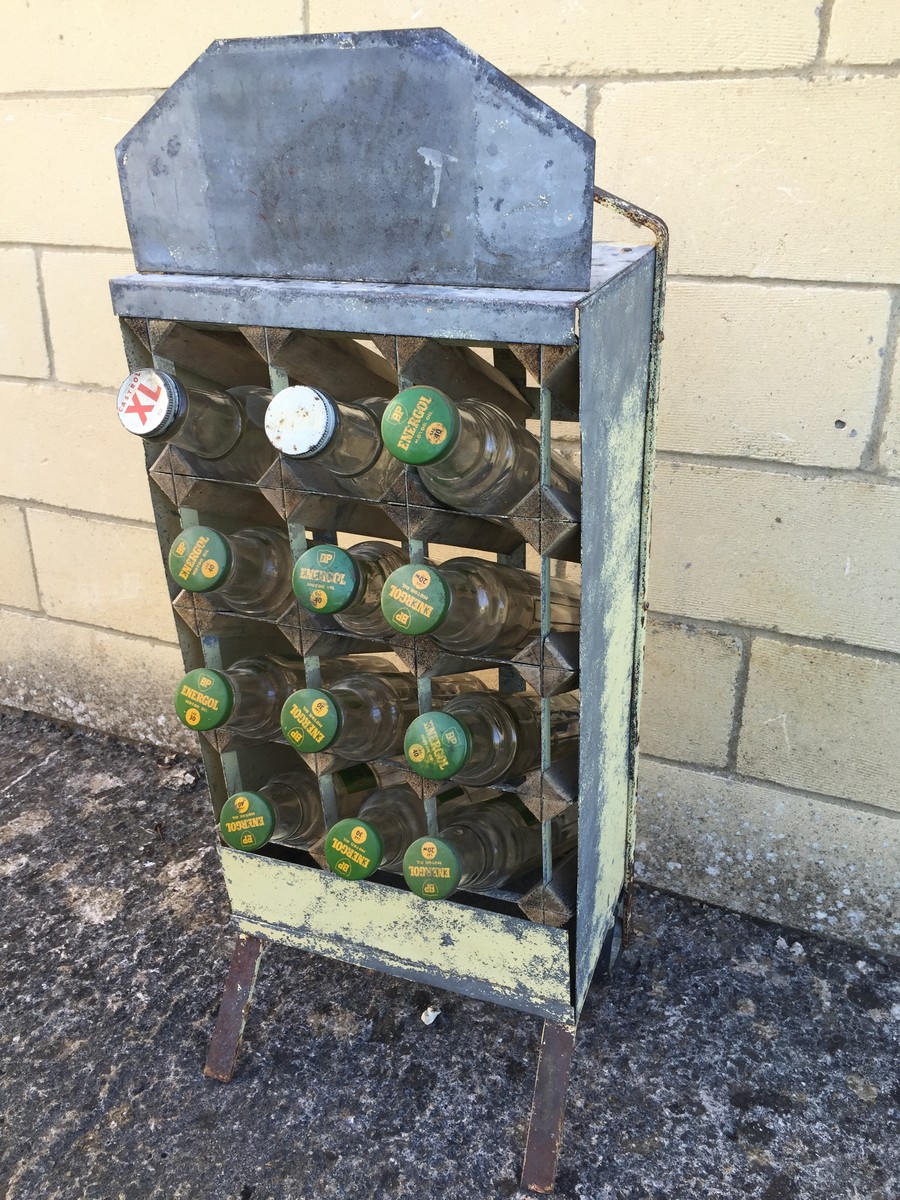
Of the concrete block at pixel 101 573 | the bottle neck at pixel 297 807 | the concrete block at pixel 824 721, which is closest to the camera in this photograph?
the bottle neck at pixel 297 807

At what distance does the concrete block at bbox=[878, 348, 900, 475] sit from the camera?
1473 mm

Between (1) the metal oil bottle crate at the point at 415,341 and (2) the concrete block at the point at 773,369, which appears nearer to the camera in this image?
(1) the metal oil bottle crate at the point at 415,341

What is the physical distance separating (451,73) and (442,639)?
2.12 feet

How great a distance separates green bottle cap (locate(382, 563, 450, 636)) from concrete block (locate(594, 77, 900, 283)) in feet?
2.70

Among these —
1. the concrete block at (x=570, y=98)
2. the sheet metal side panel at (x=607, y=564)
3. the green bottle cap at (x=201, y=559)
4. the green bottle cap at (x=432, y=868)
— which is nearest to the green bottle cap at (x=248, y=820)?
the green bottle cap at (x=432, y=868)

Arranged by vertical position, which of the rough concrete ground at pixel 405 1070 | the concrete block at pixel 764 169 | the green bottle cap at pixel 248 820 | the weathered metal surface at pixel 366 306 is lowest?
the rough concrete ground at pixel 405 1070

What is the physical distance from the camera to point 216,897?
1.95 meters

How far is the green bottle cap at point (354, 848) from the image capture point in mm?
1228

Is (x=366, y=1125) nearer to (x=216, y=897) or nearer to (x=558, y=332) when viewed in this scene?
(x=216, y=897)

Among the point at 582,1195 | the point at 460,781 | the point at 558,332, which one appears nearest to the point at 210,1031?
the point at 582,1195

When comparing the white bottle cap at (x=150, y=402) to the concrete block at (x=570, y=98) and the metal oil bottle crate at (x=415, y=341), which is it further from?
the concrete block at (x=570, y=98)

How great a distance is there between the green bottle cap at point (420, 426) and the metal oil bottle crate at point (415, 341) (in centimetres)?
10

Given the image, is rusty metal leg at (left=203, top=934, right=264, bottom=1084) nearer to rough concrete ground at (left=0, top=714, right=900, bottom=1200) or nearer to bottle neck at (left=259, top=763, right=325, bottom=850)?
rough concrete ground at (left=0, top=714, right=900, bottom=1200)

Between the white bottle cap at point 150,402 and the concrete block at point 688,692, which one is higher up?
the white bottle cap at point 150,402
